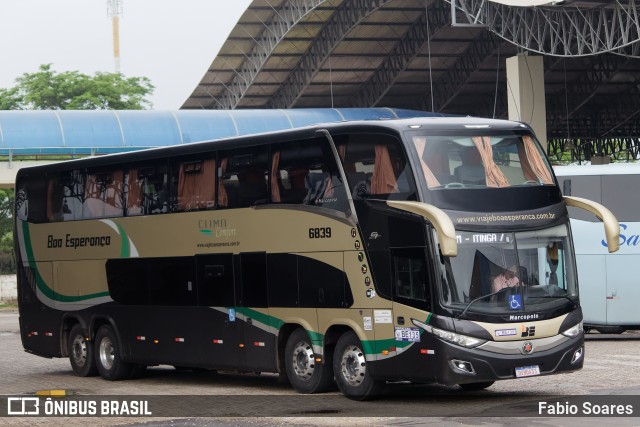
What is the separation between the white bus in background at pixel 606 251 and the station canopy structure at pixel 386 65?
25211 mm

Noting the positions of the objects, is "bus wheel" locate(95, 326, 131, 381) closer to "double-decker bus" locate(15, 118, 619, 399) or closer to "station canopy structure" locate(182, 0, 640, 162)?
"double-decker bus" locate(15, 118, 619, 399)

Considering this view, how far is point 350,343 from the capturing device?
1761cm

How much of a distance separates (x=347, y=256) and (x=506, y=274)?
233 centimetres

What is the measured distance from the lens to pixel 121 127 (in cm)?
5603

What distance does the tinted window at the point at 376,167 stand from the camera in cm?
1677

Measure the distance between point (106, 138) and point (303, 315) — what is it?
A: 38.3 metres

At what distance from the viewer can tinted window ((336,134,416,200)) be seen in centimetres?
1677

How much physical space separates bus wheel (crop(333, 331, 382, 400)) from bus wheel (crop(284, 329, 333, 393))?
270 mm

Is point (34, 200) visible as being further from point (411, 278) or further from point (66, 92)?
point (66, 92)

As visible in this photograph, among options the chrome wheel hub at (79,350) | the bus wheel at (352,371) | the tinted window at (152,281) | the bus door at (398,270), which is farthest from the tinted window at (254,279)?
the chrome wheel hub at (79,350)

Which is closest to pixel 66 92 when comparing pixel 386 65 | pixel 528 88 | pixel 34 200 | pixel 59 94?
pixel 59 94

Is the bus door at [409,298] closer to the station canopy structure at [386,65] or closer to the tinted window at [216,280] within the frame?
the tinted window at [216,280]

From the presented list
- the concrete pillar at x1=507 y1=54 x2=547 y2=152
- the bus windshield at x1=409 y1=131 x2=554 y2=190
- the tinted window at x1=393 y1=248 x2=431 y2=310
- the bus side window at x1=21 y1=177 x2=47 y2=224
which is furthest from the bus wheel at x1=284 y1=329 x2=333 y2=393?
the concrete pillar at x1=507 y1=54 x2=547 y2=152

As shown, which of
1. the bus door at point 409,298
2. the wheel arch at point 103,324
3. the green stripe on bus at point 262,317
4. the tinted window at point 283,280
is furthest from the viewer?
the wheel arch at point 103,324
